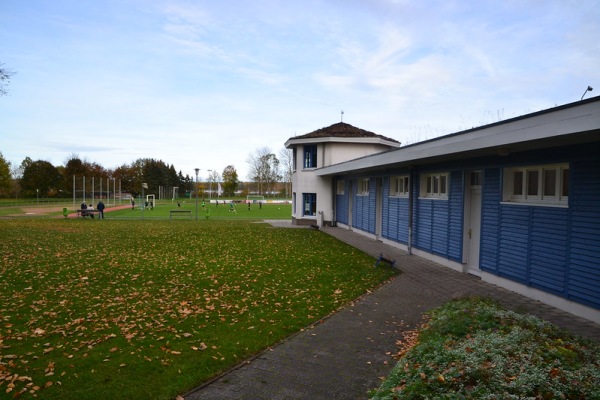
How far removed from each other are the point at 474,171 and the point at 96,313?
9.41m

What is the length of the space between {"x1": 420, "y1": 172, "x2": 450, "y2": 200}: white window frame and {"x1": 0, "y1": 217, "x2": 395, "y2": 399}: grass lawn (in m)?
3.01

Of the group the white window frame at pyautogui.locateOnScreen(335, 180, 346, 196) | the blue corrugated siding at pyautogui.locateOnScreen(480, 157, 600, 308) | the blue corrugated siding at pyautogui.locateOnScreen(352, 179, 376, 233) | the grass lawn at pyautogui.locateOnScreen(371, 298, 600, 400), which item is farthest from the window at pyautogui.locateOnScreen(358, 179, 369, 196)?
the grass lawn at pyautogui.locateOnScreen(371, 298, 600, 400)

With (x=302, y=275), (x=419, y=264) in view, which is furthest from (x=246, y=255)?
(x=419, y=264)

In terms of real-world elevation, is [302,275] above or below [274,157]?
below

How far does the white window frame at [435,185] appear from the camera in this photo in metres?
12.3

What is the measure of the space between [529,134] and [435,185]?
646 cm

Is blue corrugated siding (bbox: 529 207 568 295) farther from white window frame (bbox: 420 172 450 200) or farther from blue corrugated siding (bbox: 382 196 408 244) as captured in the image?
blue corrugated siding (bbox: 382 196 408 244)

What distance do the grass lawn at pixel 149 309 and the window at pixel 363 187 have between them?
5.81 meters

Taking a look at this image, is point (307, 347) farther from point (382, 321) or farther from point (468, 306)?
point (468, 306)

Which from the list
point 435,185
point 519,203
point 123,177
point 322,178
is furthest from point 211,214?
point 123,177

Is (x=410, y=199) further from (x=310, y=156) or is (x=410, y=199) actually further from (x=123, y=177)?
(x=123, y=177)

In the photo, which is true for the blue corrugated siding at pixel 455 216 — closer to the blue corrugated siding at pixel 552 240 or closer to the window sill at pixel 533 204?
the blue corrugated siding at pixel 552 240

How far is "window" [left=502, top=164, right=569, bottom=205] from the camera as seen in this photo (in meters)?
7.63

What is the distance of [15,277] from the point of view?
1024cm
